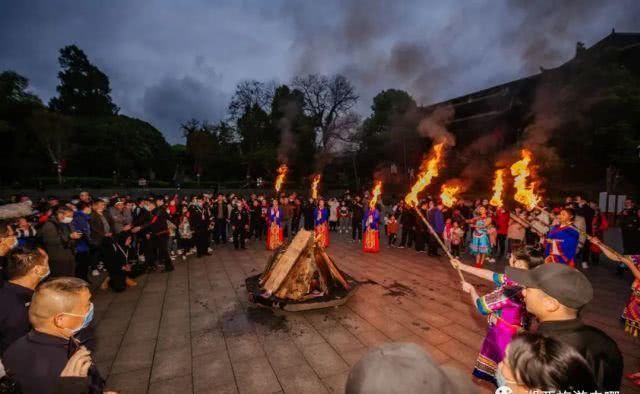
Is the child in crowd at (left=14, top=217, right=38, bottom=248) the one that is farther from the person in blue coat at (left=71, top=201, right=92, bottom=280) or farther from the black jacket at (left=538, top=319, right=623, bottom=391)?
the black jacket at (left=538, top=319, right=623, bottom=391)

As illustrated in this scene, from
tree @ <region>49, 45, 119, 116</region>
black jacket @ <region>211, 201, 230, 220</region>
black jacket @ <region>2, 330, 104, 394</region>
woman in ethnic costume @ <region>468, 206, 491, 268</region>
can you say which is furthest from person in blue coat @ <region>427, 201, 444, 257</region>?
tree @ <region>49, 45, 119, 116</region>

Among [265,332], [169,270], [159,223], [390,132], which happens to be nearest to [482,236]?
[265,332]

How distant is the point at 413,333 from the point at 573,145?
2100 cm

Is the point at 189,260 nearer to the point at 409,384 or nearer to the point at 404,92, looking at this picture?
the point at 409,384

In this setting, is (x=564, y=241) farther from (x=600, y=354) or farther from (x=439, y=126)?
(x=439, y=126)

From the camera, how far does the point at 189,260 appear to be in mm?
10258

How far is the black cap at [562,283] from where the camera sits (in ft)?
6.95

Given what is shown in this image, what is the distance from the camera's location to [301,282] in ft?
21.4

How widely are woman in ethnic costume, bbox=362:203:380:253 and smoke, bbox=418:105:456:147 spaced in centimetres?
2288

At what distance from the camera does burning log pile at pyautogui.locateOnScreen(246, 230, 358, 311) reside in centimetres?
623

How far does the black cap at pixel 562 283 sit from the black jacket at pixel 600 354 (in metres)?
0.18

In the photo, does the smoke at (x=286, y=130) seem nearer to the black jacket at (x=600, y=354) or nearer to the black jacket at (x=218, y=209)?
the black jacket at (x=218, y=209)

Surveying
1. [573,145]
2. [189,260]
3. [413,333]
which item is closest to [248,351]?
[413,333]

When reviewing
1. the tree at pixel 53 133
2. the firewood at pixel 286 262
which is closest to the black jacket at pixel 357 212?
the firewood at pixel 286 262
